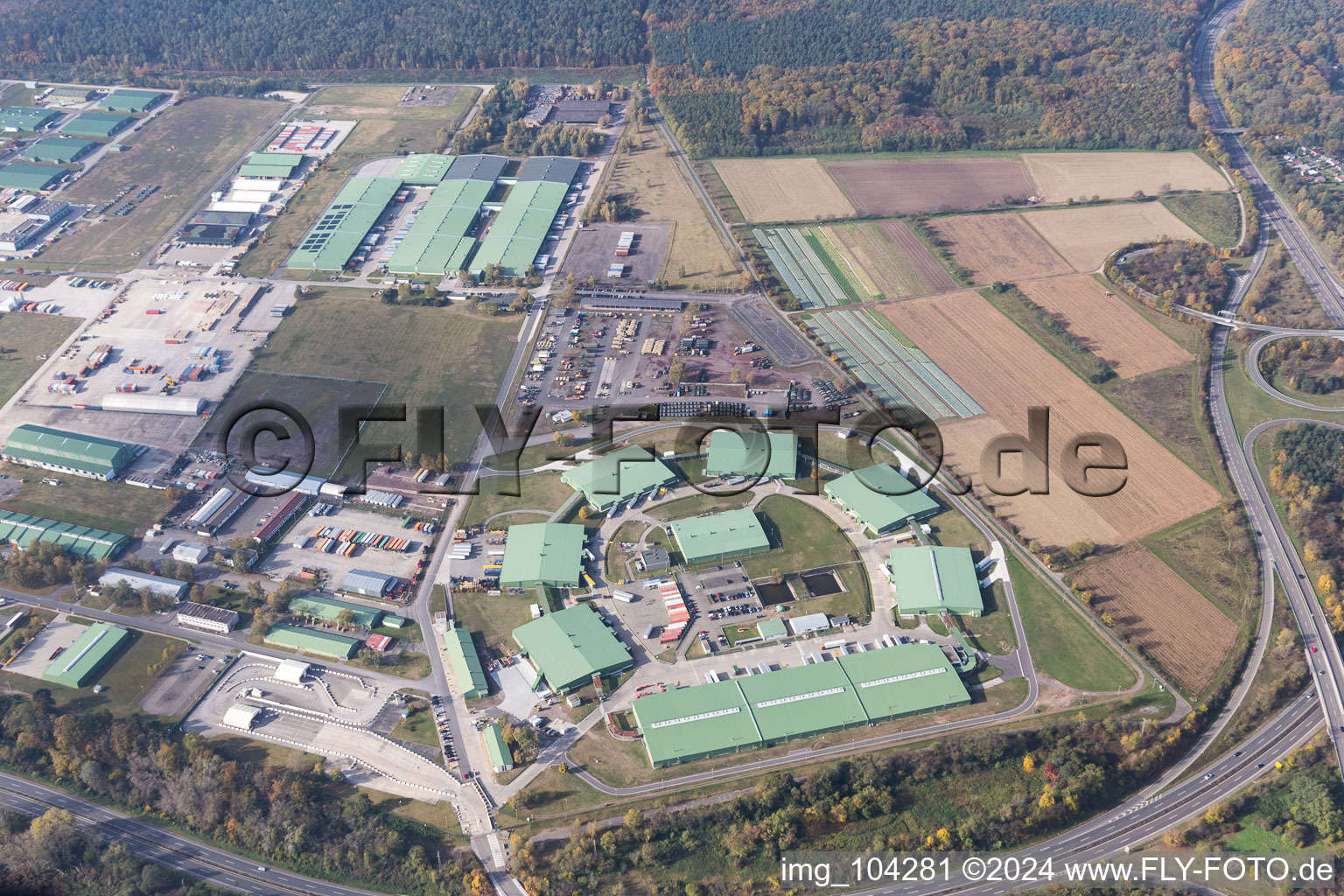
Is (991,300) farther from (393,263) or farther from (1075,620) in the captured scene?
(393,263)

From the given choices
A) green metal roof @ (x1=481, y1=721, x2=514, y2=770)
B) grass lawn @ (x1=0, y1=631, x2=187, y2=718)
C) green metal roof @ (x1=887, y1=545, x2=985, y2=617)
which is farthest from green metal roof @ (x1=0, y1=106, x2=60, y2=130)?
green metal roof @ (x1=887, y1=545, x2=985, y2=617)

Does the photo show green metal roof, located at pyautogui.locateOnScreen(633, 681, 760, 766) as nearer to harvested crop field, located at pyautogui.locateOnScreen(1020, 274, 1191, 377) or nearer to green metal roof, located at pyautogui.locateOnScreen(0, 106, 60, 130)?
harvested crop field, located at pyautogui.locateOnScreen(1020, 274, 1191, 377)

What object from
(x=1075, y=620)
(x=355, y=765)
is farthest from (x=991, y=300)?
(x=355, y=765)

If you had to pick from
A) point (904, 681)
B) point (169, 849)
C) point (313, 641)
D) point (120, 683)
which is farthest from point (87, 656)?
point (904, 681)

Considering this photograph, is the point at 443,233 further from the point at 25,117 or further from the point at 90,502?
the point at 25,117

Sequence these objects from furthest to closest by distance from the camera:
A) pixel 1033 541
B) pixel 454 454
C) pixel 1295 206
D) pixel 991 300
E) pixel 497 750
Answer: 1. pixel 1295 206
2. pixel 991 300
3. pixel 454 454
4. pixel 1033 541
5. pixel 497 750

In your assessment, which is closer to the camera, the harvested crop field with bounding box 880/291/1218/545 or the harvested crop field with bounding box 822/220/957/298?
the harvested crop field with bounding box 880/291/1218/545
